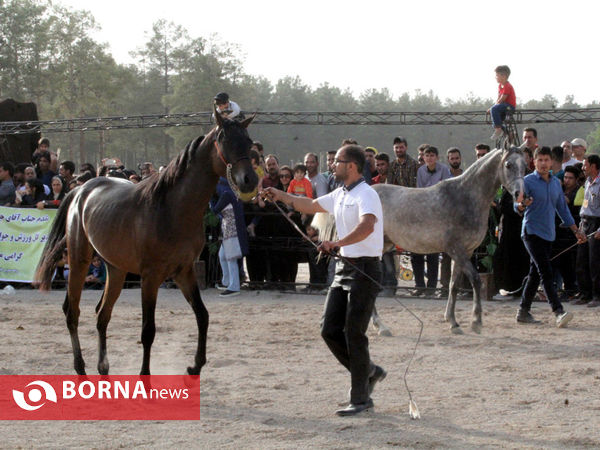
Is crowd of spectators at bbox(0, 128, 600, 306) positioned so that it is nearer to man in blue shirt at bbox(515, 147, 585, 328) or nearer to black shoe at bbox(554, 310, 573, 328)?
man in blue shirt at bbox(515, 147, 585, 328)

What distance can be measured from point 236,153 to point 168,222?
88 cm

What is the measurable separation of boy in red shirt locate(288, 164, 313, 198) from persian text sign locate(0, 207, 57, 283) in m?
4.43

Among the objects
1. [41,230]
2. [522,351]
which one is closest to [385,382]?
[522,351]

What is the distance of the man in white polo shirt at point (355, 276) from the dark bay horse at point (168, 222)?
2.77 ft

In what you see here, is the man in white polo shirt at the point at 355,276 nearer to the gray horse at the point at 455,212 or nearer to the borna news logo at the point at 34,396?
the borna news logo at the point at 34,396

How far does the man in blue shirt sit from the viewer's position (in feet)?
32.6

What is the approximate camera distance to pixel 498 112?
1189 centimetres

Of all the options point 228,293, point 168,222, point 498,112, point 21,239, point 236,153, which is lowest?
point 228,293

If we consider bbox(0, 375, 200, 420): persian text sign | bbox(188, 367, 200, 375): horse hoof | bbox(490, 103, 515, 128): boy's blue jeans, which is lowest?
bbox(0, 375, 200, 420): persian text sign

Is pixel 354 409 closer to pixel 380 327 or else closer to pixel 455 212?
pixel 380 327

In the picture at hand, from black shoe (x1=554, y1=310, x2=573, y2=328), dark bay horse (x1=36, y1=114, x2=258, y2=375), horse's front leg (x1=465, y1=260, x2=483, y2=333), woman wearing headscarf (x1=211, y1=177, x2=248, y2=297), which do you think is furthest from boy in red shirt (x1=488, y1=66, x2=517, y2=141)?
dark bay horse (x1=36, y1=114, x2=258, y2=375)

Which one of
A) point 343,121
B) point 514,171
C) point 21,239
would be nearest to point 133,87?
point 343,121

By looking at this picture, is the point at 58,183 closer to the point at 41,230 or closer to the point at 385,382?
the point at 41,230

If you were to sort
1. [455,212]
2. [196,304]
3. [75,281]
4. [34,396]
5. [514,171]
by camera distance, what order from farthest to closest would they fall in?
[455,212] → [514,171] → [75,281] → [196,304] → [34,396]
